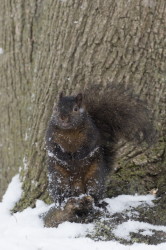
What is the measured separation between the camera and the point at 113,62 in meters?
3.93

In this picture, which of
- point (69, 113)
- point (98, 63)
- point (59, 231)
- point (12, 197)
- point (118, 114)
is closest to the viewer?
point (59, 231)

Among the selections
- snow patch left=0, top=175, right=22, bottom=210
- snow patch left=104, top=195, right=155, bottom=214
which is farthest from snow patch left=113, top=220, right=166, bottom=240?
snow patch left=0, top=175, right=22, bottom=210

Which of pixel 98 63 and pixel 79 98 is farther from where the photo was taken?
pixel 98 63

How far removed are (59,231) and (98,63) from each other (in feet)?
4.48

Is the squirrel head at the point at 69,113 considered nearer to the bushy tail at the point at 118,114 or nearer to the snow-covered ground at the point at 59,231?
the bushy tail at the point at 118,114

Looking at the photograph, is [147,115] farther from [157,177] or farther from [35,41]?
[35,41]

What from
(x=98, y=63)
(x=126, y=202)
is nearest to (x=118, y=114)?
(x=98, y=63)

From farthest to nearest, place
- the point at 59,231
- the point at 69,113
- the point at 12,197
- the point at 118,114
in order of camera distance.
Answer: the point at 12,197 < the point at 118,114 < the point at 69,113 < the point at 59,231

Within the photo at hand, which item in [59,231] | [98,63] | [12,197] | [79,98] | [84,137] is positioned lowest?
[59,231]

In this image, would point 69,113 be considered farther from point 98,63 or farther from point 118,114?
point 98,63

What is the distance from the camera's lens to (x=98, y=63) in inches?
156

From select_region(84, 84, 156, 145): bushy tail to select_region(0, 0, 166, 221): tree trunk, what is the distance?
0.15 m

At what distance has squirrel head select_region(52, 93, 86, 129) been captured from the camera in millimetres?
3656

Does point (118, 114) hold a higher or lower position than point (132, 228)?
higher
